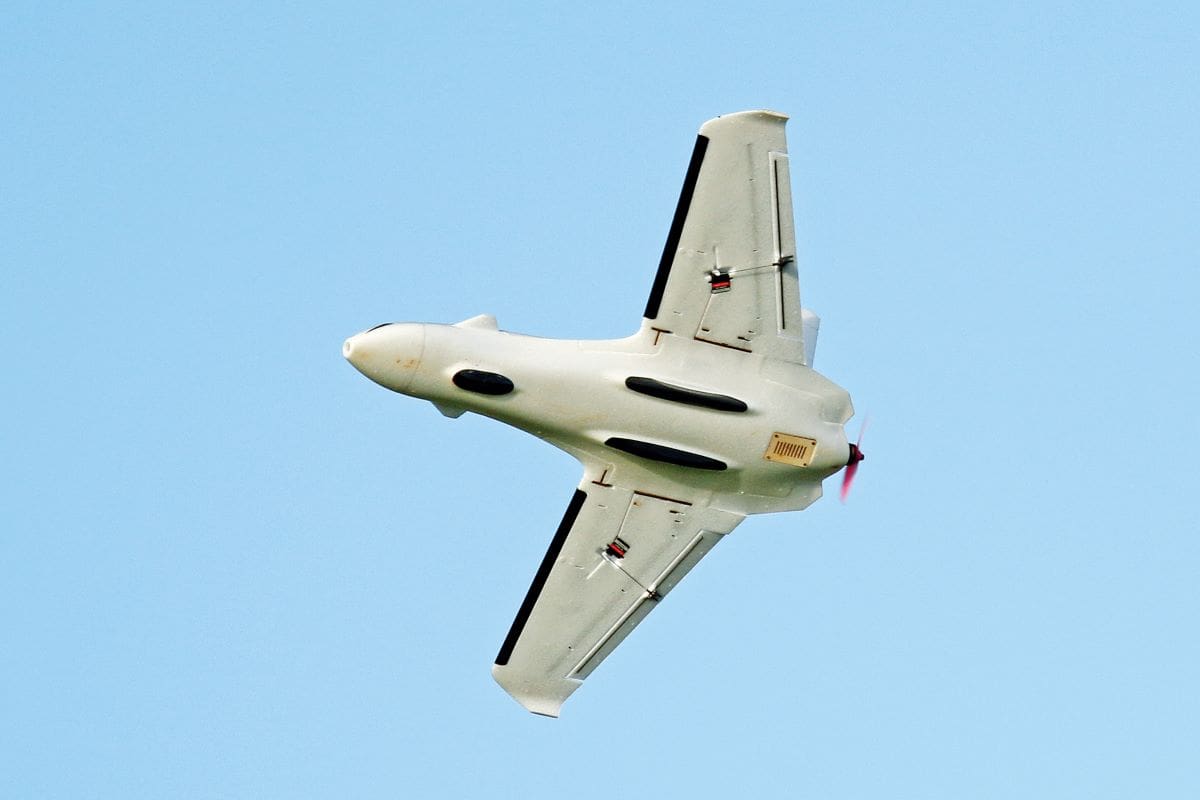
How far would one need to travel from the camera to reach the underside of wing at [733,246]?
45.3 m

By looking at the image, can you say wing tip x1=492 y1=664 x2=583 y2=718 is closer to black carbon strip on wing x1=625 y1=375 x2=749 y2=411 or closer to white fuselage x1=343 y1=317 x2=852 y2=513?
white fuselage x1=343 y1=317 x2=852 y2=513

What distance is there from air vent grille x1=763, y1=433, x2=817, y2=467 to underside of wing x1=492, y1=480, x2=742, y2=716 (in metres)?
2.11

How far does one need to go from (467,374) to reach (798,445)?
8.09 m

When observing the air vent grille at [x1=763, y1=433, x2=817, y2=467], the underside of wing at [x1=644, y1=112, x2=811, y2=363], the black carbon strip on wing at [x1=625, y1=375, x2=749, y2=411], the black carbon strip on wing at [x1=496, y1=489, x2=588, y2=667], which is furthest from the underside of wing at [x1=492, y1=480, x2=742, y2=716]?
the underside of wing at [x1=644, y1=112, x2=811, y2=363]

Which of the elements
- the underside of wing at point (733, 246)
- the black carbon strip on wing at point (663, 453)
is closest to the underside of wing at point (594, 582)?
the black carbon strip on wing at point (663, 453)

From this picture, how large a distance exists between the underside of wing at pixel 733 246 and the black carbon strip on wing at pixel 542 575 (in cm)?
500

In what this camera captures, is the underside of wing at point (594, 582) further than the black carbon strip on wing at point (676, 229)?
Yes

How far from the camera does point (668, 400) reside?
46000 millimetres

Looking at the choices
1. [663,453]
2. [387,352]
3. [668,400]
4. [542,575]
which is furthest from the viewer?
[542,575]

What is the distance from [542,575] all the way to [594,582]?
1275 millimetres

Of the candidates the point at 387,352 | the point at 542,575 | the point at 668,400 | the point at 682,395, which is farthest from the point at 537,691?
the point at 387,352

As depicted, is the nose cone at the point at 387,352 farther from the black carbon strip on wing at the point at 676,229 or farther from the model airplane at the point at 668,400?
the black carbon strip on wing at the point at 676,229

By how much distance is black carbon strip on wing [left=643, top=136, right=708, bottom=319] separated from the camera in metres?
45.2

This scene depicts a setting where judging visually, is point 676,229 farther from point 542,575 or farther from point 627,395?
point 542,575
